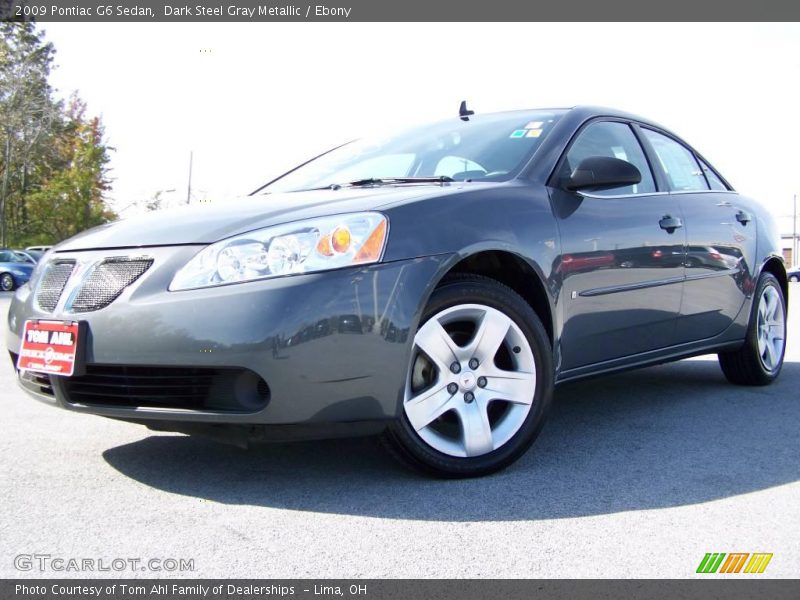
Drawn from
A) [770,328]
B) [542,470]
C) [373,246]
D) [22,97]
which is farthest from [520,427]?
[22,97]

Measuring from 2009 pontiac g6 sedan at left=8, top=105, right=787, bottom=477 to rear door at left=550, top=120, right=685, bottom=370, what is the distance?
0.01 meters

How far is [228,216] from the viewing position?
3084 millimetres

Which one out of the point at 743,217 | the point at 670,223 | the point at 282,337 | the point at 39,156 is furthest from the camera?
the point at 39,156

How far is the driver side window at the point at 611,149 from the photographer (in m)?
3.87

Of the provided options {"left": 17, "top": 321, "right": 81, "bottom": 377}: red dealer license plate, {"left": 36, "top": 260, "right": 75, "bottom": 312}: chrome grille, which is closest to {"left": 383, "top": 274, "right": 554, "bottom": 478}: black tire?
{"left": 17, "top": 321, "right": 81, "bottom": 377}: red dealer license plate

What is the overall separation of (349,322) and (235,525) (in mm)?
707

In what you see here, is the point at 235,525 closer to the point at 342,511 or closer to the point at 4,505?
the point at 342,511

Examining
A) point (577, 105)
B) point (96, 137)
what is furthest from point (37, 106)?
point (577, 105)

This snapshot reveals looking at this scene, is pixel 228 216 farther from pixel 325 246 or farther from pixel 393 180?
pixel 393 180

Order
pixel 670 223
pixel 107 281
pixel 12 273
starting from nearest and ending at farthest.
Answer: pixel 107 281, pixel 670 223, pixel 12 273

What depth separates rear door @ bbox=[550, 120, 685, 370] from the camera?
354 centimetres

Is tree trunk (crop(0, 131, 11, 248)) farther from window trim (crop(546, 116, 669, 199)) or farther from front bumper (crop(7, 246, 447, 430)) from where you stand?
front bumper (crop(7, 246, 447, 430))

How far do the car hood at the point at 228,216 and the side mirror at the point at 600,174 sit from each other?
575 mm

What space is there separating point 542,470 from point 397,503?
27.2 inches
